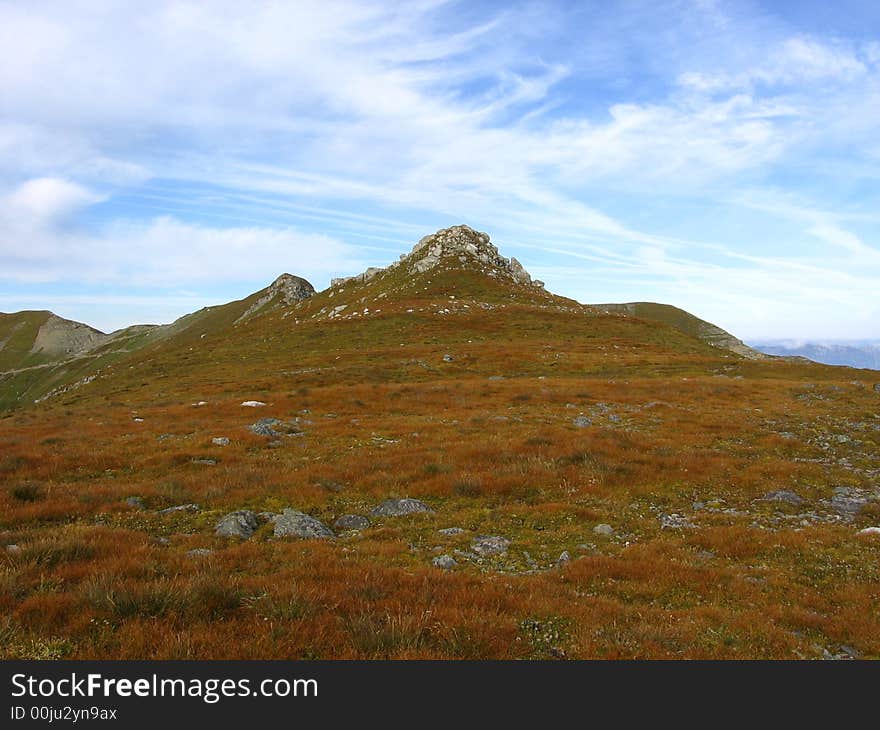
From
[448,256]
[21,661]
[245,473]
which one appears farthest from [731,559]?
[448,256]

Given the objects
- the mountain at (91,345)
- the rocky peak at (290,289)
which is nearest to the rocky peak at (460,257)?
the rocky peak at (290,289)

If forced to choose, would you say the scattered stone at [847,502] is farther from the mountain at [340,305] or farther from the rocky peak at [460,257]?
the rocky peak at [460,257]

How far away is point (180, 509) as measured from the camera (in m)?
12.9

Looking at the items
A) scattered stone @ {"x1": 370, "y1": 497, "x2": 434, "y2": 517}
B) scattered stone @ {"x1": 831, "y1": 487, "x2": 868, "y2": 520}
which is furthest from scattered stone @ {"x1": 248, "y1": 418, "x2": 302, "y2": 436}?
scattered stone @ {"x1": 831, "y1": 487, "x2": 868, "y2": 520}

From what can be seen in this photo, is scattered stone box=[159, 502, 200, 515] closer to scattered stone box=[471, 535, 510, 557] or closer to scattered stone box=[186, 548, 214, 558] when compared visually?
scattered stone box=[186, 548, 214, 558]

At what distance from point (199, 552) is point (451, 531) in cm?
541

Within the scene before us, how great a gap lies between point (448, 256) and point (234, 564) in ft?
359

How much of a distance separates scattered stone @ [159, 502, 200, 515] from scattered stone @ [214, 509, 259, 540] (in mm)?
1529

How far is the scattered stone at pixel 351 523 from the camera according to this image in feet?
39.4

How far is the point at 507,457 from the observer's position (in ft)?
58.7

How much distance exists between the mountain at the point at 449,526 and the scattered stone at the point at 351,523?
10cm

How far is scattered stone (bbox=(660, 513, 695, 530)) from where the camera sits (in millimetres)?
12211

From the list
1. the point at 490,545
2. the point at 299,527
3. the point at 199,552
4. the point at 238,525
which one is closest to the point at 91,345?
the point at 238,525

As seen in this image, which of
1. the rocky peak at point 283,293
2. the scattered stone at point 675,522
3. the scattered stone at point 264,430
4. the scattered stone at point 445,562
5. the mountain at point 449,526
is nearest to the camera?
the mountain at point 449,526
